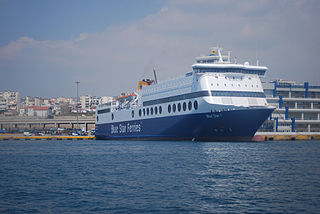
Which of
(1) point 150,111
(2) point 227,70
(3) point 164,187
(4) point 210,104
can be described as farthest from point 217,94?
(3) point 164,187

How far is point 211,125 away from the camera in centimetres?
4494

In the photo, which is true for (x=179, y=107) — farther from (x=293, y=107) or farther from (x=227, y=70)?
(x=293, y=107)

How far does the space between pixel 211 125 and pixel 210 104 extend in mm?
2507

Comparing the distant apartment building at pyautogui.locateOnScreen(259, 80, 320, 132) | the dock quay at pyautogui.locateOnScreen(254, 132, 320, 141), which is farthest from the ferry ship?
the distant apartment building at pyautogui.locateOnScreen(259, 80, 320, 132)

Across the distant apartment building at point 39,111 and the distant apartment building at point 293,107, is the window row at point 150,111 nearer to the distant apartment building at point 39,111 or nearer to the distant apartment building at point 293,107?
the distant apartment building at point 293,107

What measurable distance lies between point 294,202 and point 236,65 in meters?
35.0

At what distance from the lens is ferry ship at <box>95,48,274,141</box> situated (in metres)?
43.8

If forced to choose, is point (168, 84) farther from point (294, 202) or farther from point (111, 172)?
point (294, 202)

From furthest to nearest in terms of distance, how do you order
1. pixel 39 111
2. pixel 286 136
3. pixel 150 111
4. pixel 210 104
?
pixel 39 111, pixel 286 136, pixel 150 111, pixel 210 104

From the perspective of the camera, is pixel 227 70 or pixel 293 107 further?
pixel 293 107

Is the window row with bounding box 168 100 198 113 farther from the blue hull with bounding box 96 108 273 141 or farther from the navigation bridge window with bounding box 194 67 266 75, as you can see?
the navigation bridge window with bounding box 194 67 266 75

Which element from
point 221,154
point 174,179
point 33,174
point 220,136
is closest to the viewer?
point 174,179

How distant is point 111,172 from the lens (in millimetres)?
22391

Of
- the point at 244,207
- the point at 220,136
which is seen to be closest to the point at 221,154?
the point at 220,136
